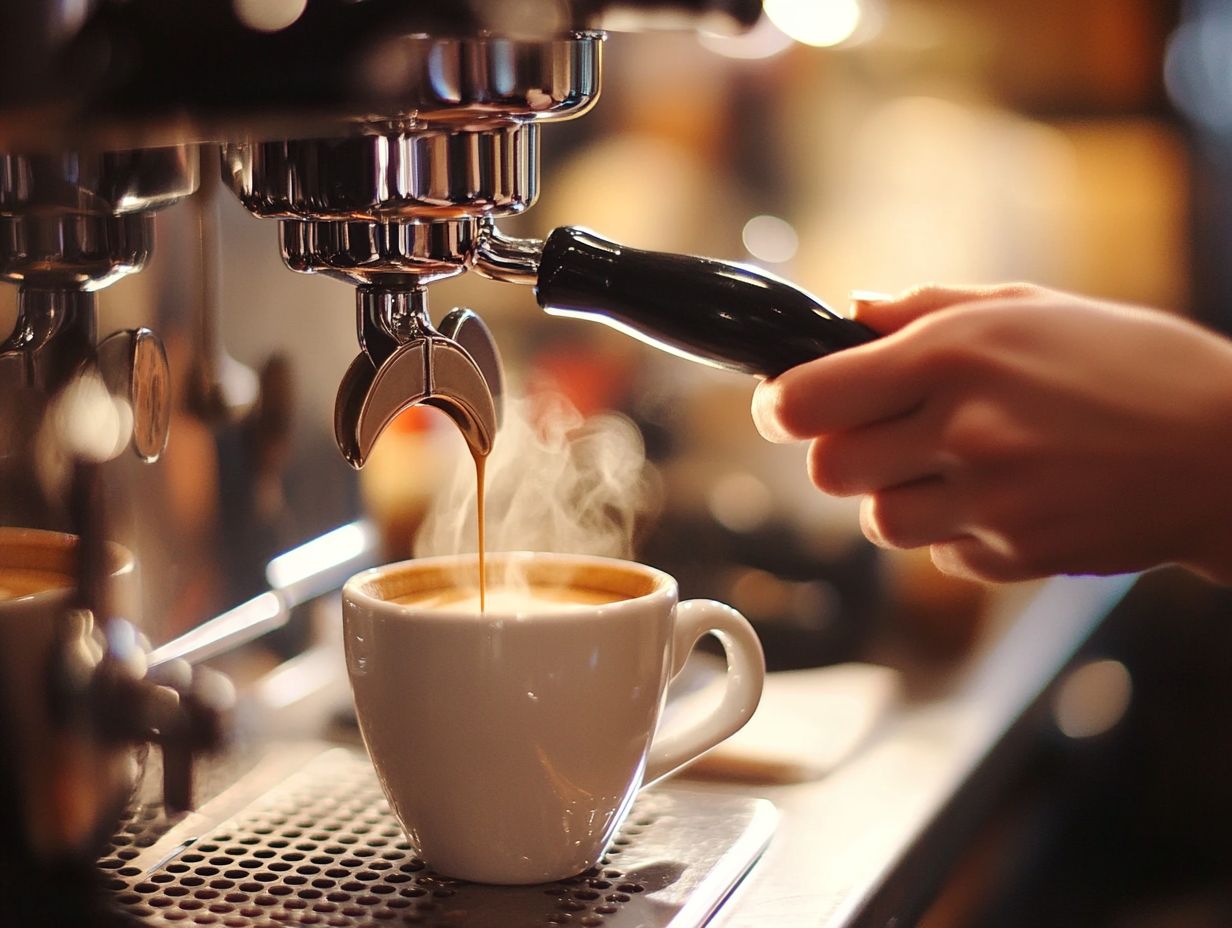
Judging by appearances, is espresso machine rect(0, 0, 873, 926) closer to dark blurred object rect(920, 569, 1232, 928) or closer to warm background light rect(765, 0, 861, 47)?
dark blurred object rect(920, 569, 1232, 928)

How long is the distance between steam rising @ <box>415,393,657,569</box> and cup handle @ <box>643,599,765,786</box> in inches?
8.9

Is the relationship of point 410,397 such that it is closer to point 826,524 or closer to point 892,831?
point 892,831

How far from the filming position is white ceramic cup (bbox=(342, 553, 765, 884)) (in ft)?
1.58

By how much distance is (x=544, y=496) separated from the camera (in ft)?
2.55

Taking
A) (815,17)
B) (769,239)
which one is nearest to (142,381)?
(815,17)

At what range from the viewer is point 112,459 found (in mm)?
547

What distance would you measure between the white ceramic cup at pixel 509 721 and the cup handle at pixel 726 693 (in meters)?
0.03

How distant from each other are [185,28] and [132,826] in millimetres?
304

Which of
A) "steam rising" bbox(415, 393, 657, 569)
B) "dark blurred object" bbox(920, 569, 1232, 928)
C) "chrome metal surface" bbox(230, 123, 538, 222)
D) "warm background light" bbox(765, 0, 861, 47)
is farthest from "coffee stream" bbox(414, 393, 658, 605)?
"warm background light" bbox(765, 0, 861, 47)

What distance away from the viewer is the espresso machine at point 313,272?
0.34 metres

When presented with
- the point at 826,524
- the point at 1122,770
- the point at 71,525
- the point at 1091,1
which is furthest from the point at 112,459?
the point at 1091,1

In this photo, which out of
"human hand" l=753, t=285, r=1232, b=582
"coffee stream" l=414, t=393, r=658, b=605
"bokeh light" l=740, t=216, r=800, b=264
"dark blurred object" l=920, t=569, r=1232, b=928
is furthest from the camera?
"bokeh light" l=740, t=216, r=800, b=264

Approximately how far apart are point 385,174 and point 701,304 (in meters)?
0.10

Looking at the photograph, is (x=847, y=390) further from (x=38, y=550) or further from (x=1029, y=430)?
(x=38, y=550)
